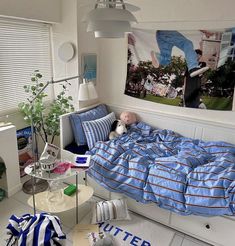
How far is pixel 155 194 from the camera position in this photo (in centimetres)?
189

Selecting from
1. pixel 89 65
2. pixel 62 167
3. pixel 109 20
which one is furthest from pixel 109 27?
pixel 89 65

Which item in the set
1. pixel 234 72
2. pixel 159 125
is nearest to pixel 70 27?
pixel 159 125

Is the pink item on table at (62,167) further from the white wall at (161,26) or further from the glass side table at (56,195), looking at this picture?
the white wall at (161,26)

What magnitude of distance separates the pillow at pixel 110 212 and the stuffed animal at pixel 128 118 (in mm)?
1110

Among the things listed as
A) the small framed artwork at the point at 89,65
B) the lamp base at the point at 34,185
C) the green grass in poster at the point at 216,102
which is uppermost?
the small framed artwork at the point at 89,65

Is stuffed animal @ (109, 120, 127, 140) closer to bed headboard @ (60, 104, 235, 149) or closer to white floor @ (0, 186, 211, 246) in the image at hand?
bed headboard @ (60, 104, 235, 149)

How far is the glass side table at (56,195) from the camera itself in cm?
186

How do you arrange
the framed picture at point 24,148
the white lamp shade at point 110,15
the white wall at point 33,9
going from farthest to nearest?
the framed picture at point 24,148, the white wall at point 33,9, the white lamp shade at point 110,15

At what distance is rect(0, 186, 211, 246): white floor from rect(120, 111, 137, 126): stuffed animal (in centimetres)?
112

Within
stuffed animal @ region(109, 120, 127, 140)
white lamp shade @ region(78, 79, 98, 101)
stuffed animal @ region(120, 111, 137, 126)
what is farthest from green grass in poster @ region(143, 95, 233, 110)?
white lamp shade @ region(78, 79, 98, 101)

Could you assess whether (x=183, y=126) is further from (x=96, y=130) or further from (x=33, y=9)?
(x=33, y=9)

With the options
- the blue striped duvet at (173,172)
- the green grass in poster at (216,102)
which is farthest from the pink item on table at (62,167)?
the green grass in poster at (216,102)

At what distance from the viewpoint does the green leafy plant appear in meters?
2.64

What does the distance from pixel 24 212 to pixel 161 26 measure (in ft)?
8.19
